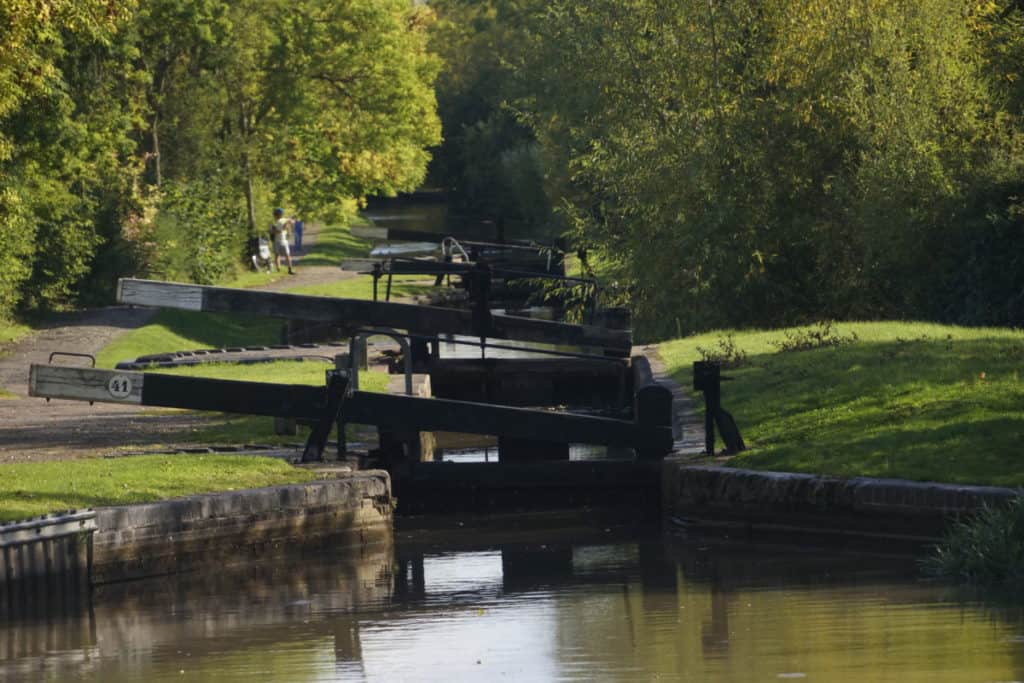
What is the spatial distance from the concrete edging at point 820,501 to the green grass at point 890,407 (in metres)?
0.30

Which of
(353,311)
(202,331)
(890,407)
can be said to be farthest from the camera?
(202,331)

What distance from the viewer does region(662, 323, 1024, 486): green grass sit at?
16.3 m

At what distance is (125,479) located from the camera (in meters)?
17.0

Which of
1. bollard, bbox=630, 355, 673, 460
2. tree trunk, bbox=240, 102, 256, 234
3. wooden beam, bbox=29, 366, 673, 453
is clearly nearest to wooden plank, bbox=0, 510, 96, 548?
wooden beam, bbox=29, 366, 673, 453

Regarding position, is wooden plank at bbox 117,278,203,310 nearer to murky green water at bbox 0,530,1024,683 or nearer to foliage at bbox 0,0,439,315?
murky green water at bbox 0,530,1024,683

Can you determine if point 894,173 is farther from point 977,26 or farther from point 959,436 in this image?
point 959,436

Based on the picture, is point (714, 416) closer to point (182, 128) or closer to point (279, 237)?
point (182, 128)

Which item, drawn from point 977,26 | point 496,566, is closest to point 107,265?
point 977,26

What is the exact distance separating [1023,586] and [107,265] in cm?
3325

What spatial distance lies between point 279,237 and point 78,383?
38.8m

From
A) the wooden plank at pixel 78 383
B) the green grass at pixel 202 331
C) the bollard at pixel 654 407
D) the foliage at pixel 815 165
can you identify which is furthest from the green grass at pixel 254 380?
the foliage at pixel 815 165

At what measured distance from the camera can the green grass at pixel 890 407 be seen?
16.3 m

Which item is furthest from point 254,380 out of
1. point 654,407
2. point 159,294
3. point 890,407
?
point 890,407

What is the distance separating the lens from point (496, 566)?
16.3 metres
